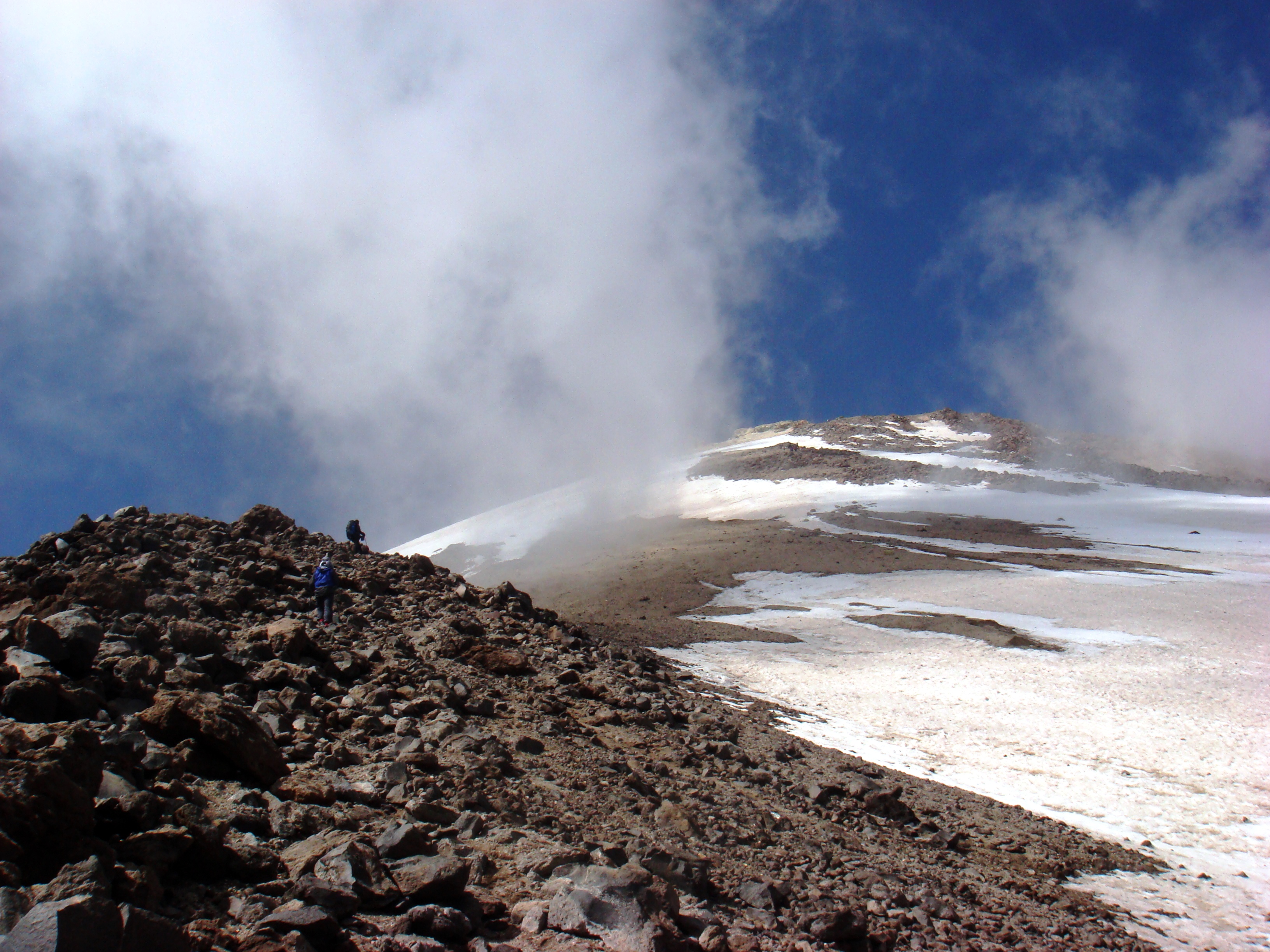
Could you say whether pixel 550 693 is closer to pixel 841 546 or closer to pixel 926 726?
pixel 926 726

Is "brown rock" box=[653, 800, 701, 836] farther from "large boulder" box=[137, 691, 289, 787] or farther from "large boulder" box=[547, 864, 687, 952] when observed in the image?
"large boulder" box=[137, 691, 289, 787]

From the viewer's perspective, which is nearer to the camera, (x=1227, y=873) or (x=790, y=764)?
(x=1227, y=873)

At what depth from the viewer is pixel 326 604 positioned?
1188 centimetres

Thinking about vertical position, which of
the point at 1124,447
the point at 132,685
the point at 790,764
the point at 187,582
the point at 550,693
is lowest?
the point at 790,764

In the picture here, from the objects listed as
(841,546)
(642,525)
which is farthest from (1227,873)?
(642,525)

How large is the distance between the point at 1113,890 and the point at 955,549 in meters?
38.2

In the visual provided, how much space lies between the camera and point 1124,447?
88750mm

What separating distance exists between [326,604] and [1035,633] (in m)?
22.8

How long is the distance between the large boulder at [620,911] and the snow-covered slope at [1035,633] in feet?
18.3

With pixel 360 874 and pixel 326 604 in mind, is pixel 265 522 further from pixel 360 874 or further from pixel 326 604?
pixel 360 874

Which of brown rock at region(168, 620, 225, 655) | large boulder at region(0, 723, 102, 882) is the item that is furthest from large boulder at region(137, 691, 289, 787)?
brown rock at region(168, 620, 225, 655)

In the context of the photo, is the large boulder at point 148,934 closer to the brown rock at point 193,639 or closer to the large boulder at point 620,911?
the large boulder at point 620,911

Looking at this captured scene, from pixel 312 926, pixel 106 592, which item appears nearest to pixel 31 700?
pixel 312 926

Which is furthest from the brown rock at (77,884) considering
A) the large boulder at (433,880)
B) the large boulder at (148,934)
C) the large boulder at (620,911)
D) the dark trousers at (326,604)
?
the dark trousers at (326,604)
